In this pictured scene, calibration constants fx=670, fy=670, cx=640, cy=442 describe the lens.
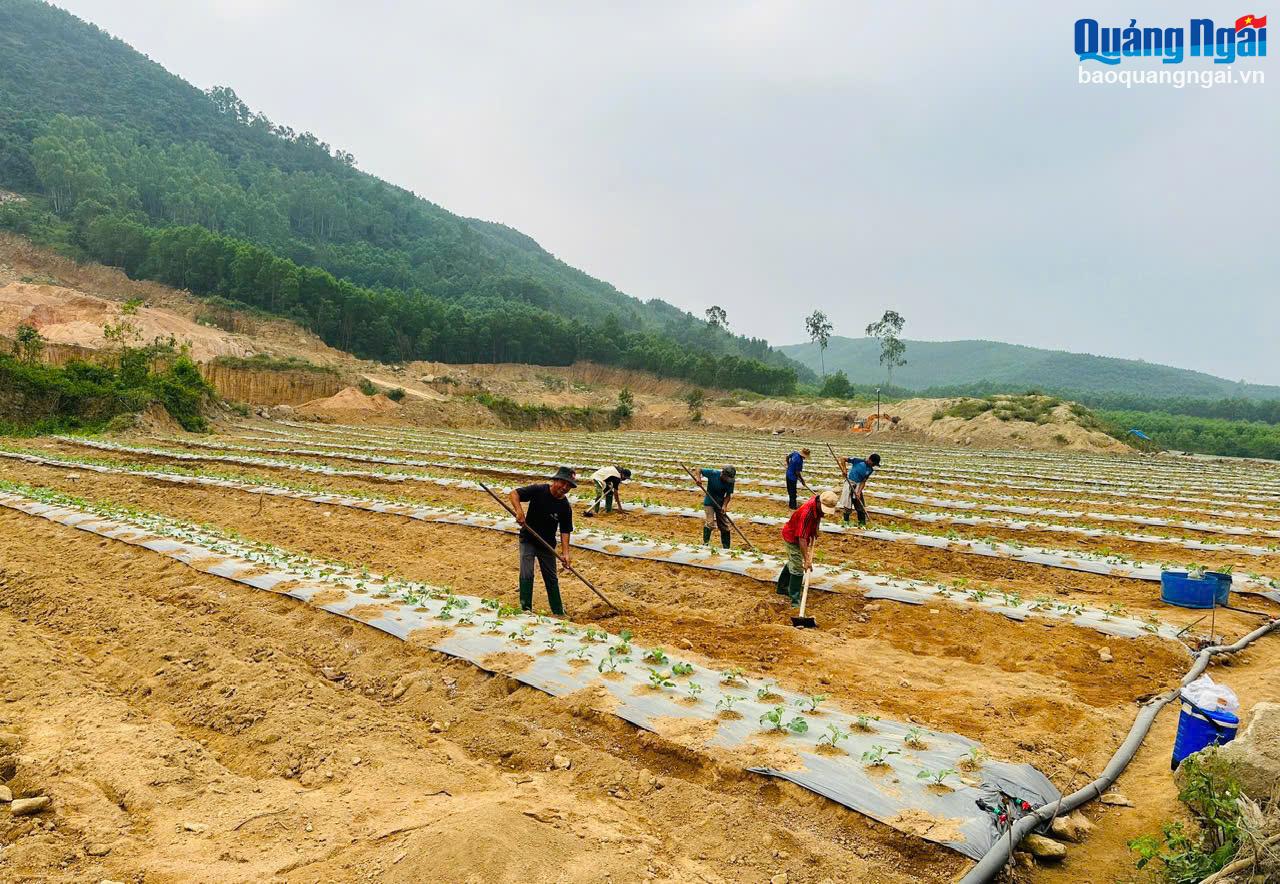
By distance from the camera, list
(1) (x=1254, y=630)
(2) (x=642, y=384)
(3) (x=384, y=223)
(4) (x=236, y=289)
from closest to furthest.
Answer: (1) (x=1254, y=630) < (4) (x=236, y=289) < (2) (x=642, y=384) < (3) (x=384, y=223)

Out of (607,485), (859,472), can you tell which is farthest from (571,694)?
(859,472)

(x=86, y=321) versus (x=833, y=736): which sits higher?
(x=86, y=321)

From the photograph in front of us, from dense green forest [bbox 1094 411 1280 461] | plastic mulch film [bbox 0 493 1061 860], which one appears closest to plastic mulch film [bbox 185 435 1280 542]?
plastic mulch film [bbox 0 493 1061 860]

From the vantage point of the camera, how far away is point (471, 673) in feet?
20.2

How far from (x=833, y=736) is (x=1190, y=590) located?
7.53 m

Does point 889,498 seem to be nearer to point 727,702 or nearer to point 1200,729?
point 1200,729

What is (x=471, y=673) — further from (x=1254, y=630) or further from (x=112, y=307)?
(x=112, y=307)

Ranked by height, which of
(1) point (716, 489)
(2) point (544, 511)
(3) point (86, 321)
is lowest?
(1) point (716, 489)

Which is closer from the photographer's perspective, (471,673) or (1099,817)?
(1099,817)

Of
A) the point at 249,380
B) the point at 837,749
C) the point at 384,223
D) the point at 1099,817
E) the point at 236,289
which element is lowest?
the point at 1099,817

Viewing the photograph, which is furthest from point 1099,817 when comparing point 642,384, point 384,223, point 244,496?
point 384,223

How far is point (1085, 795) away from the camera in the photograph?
14.7 ft

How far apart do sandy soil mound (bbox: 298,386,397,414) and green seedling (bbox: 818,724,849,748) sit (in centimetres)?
4791

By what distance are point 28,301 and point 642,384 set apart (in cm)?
5833
